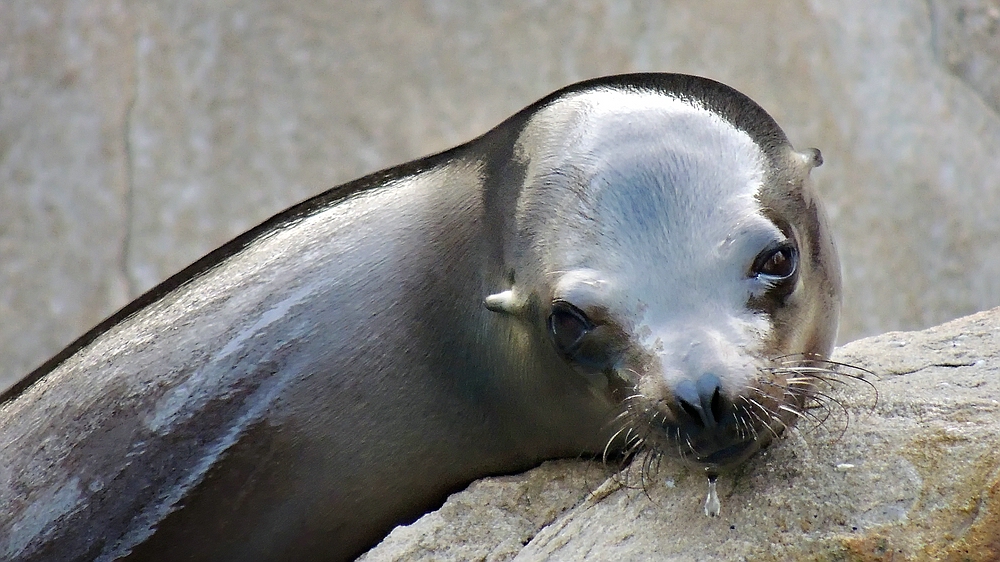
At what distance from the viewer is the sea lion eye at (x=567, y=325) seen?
3.49 metres

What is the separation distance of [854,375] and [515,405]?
3.58ft

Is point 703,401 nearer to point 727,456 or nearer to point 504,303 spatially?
point 727,456

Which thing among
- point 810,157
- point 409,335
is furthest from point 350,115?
point 810,157

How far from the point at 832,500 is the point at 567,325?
2.96 feet

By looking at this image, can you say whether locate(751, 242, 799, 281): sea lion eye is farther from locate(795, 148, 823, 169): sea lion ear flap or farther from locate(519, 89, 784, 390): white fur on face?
locate(795, 148, 823, 169): sea lion ear flap

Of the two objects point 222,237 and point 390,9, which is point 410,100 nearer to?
point 390,9

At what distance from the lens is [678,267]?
344cm

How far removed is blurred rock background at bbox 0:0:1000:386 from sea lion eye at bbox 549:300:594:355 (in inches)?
249

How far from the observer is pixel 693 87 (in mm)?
4184

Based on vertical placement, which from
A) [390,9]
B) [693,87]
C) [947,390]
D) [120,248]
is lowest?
[947,390]

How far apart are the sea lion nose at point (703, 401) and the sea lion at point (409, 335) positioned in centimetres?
46

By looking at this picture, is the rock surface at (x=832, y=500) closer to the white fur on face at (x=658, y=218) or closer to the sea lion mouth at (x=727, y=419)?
the sea lion mouth at (x=727, y=419)

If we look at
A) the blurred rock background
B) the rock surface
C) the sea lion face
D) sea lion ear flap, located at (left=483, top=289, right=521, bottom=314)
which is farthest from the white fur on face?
the blurred rock background

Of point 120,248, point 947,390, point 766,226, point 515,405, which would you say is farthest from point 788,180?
point 120,248
